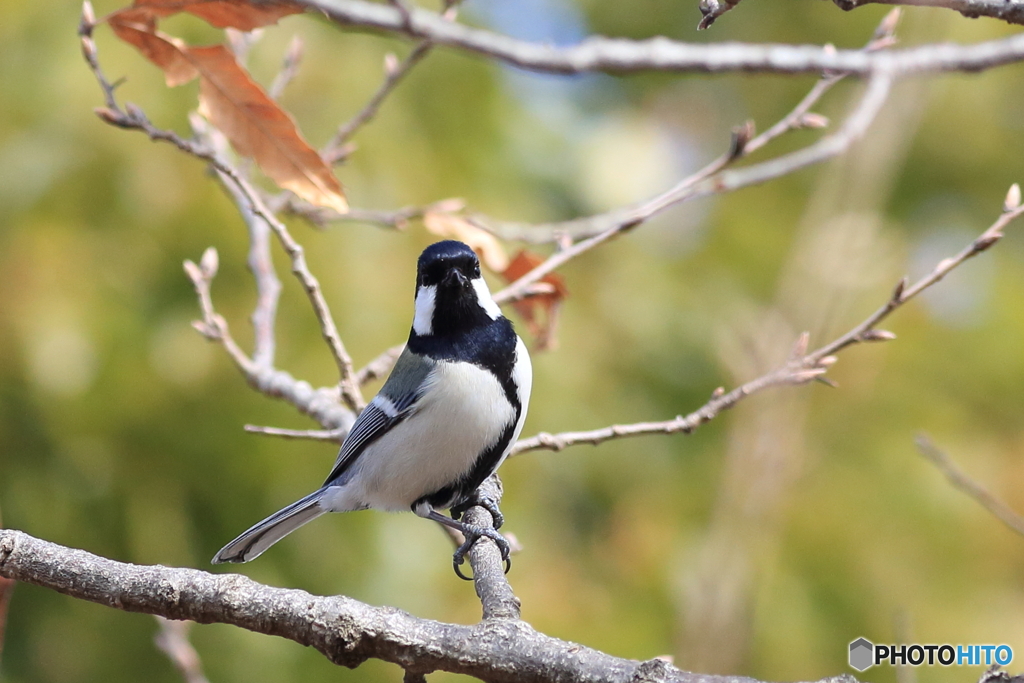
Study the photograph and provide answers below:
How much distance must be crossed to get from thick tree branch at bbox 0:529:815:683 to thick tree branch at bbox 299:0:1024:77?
34.8 inches

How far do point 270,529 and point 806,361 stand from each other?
174 cm

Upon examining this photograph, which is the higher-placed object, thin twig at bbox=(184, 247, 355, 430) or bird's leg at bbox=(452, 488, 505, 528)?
thin twig at bbox=(184, 247, 355, 430)

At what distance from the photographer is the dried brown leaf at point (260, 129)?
249 centimetres

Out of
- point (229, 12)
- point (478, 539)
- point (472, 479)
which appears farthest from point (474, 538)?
point (229, 12)

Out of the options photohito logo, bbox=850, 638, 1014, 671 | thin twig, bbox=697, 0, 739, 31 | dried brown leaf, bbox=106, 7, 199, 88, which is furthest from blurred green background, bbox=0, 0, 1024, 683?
thin twig, bbox=697, 0, 739, 31

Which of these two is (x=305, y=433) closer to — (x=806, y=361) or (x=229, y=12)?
(x=229, y=12)

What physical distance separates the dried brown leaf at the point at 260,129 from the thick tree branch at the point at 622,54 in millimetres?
1025

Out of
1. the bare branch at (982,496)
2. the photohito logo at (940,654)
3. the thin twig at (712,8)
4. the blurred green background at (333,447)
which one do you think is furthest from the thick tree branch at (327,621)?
the photohito logo at (940,654)

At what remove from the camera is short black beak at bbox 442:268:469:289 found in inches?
115

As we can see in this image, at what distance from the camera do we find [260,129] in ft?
8.32

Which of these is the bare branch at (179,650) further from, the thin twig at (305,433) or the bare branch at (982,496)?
the bare branch at (982,496)

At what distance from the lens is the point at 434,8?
15.4 ft

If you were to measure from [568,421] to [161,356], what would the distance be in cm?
173

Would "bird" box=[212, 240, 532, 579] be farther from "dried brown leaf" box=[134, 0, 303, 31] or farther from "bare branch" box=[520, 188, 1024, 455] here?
"dried brown leaf" box=[134, 0, 303, 31]
